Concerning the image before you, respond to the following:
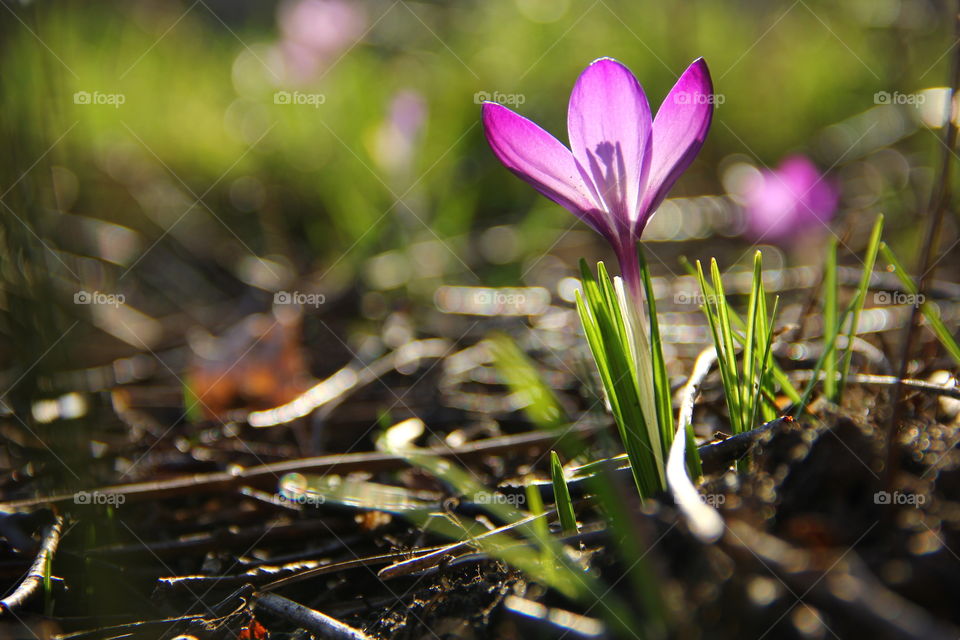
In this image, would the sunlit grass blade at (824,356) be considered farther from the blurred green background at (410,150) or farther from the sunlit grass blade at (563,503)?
the blurred green background at (410,150)

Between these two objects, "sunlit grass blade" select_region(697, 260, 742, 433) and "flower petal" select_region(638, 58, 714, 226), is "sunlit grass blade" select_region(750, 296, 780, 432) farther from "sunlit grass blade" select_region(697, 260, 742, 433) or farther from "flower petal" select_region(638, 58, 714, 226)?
"flower petal" select_region(638, 58, 714, 226)

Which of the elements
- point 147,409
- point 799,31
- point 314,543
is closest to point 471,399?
point 314,543

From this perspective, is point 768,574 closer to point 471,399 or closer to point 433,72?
point 471,399

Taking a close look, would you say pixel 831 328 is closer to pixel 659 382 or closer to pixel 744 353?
pixel 744 353

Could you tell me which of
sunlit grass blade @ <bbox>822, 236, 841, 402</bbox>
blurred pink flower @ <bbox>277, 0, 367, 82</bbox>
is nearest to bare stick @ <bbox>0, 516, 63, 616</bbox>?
sunlit grass blade @ <bbox>822, 236, 841, 402</bbox>

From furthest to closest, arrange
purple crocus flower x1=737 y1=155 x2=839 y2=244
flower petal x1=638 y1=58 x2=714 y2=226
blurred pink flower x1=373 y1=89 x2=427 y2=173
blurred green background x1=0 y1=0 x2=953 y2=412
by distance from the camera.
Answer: blurred pink flower x1=373 y1=89 x2=427 y2=173, blurred green background x1=0 y1=0 x2=953 y2=412, purple crocus flower x1=737 y1=155 x2=839 y2=244, flower petal x1=638 y1=58 x2=714 y2=226

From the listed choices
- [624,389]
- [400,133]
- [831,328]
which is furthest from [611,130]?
[400,133]
